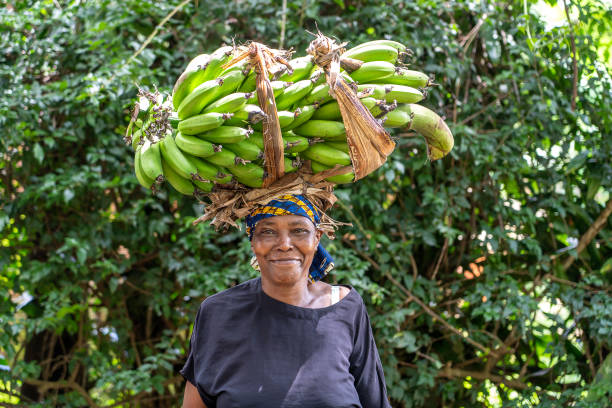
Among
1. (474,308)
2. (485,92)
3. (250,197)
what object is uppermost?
(485,92)

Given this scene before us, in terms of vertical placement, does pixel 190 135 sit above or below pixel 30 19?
below

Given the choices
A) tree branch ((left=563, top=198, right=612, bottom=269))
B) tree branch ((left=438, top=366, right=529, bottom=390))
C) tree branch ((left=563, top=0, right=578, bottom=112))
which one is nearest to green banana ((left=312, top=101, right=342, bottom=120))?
tree branch ((left=563, top=0, right=578, bottom=112))

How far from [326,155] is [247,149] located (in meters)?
0.24

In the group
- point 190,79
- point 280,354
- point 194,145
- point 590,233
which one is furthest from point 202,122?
point 590,233

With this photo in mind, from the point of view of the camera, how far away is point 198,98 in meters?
1.96

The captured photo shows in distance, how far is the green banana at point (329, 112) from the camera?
203cm

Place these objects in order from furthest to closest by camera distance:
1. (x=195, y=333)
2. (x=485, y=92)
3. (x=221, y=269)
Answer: (x=485, y=92)
(x=221, y=269)
(x=195, y=333)

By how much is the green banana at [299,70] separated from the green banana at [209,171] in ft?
1.08

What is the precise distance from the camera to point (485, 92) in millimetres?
4312

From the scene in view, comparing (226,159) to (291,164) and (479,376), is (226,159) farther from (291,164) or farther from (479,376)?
(479,376)

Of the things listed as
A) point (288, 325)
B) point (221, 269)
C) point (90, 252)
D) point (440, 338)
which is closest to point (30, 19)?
point (90, 252)

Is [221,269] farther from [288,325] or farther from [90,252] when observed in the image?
[288,325]

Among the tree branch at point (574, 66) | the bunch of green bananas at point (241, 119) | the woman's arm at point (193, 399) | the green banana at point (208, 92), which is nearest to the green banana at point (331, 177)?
the bunch of green bananas at point (241, 119)

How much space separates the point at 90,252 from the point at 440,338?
210cm
